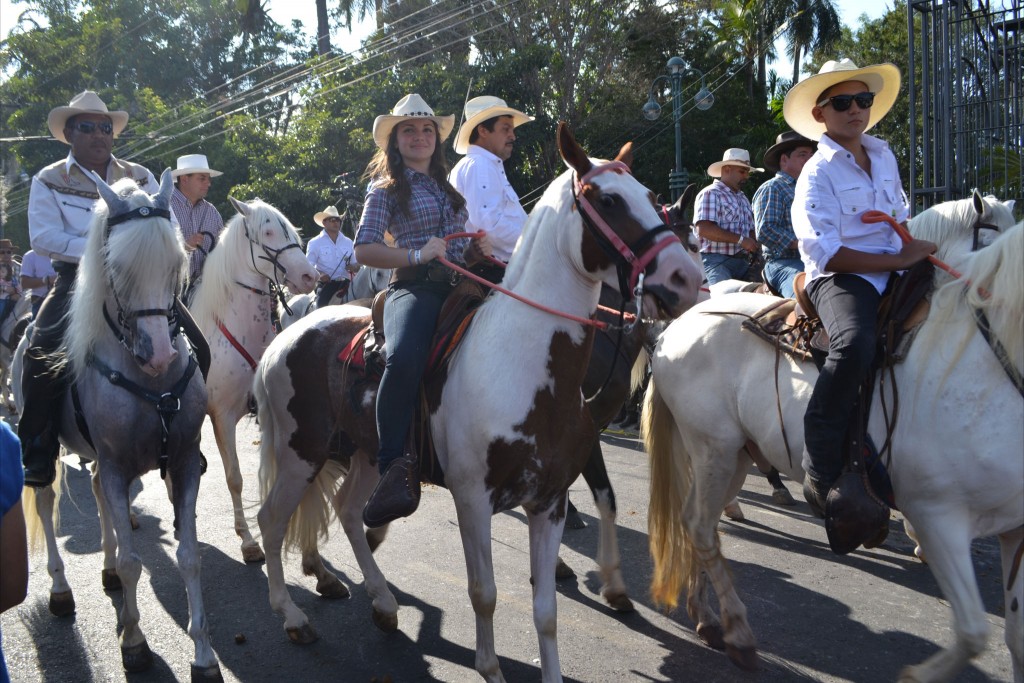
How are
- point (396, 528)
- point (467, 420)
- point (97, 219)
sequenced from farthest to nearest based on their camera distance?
point (396, 528)
point (97, 219)
point (467, 420)

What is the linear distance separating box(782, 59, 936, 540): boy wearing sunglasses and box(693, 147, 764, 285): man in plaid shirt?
3702mm

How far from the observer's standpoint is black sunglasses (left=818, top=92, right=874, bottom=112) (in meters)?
4.05

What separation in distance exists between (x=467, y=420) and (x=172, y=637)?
245cm

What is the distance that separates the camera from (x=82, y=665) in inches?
179

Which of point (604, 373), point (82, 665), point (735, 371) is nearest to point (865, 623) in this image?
point (735, 371)

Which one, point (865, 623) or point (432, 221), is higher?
point (432, 221)

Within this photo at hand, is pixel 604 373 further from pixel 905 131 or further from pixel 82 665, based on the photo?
pixel 905 131

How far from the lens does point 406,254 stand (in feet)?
13.6

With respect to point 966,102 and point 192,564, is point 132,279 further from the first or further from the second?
point 966,102

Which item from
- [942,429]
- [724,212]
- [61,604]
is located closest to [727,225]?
[724,212]

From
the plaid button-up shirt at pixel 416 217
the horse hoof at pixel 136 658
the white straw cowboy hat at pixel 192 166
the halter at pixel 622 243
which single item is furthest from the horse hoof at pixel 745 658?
the white straw cowboy hat at pixel 192 166

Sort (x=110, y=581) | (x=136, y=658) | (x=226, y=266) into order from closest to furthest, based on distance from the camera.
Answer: (x=136, y=658)
(x=110, y=581)
(x=226, y=266)

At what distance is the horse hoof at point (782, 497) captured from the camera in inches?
285

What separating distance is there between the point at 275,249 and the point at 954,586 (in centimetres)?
524
